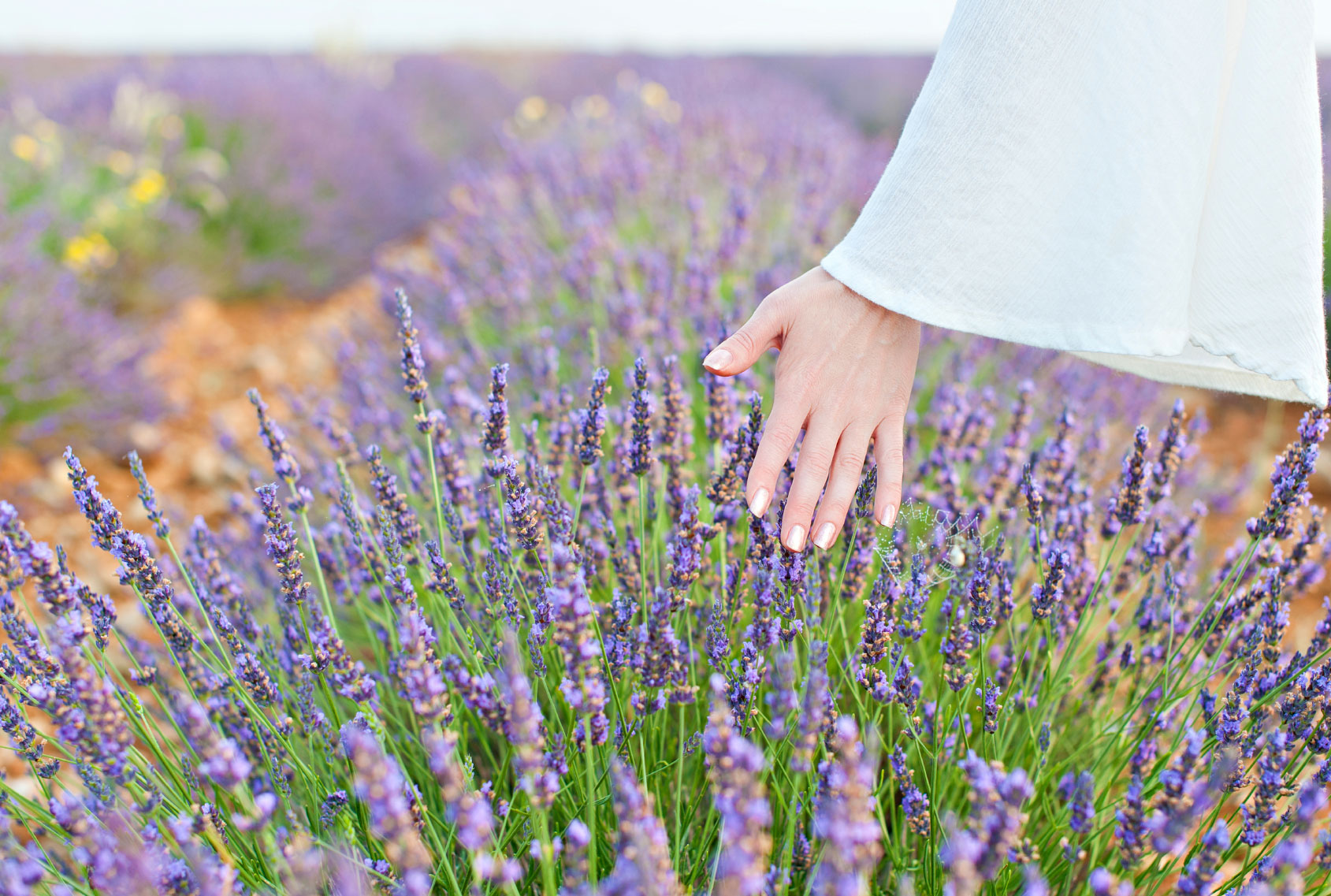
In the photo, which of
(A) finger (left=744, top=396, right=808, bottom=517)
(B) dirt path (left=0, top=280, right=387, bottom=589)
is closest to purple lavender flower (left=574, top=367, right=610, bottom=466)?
(A) finger (left=744, top=396, right=808, bottom=517)

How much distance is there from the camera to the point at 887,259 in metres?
1.19

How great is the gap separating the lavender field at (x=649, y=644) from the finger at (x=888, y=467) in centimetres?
4

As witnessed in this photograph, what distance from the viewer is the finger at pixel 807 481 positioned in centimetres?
112

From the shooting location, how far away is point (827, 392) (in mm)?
1173

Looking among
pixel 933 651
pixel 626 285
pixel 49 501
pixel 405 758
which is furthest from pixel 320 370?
pixel 933 651

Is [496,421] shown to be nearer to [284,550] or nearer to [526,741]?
[284,550]

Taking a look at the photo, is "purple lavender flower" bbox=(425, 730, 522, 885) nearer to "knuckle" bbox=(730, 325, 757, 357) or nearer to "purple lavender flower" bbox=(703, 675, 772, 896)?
"purple lavender flower" bbox=(703, 675, 772, 896)

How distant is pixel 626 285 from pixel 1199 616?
1.86 m

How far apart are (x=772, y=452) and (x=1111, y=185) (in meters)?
0.61

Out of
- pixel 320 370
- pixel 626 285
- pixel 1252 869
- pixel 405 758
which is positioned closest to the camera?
pixel 1252 869

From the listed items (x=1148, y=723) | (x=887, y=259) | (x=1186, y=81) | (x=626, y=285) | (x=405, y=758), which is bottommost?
(x=405, y=758)

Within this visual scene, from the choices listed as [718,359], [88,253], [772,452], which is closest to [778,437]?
[772,452]

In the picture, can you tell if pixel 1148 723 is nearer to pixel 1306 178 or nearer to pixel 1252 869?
pixel 1252 869

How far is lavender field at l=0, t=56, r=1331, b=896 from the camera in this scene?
31.5 inches
